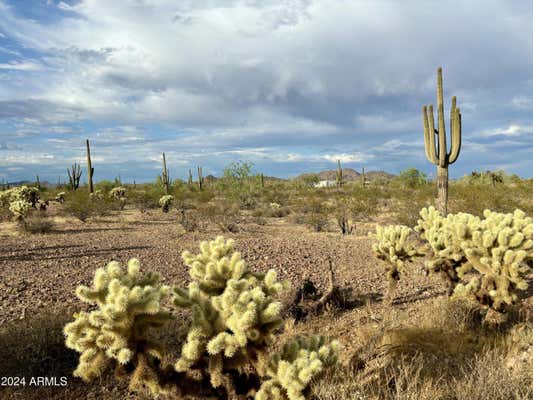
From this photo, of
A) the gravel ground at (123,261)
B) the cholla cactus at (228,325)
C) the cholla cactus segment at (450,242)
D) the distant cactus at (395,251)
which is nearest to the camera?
the cholla cactus at (228,325)

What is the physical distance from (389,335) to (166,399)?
294cm

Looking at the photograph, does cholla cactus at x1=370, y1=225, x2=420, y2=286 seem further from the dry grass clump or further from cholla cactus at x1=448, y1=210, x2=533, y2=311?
cholla cactus at x1=448, y1=210, x2=533, y2=311

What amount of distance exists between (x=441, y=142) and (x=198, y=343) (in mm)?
10873

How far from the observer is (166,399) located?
3.83 m

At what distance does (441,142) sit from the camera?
11.8 m

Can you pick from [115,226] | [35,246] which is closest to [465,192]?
[115,226]

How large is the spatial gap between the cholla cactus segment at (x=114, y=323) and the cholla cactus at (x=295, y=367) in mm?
921

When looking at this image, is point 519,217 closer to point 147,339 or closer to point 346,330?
point 346,330

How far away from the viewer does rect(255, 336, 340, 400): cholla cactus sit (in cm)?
301

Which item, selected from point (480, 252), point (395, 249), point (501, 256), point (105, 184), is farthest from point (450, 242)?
point (105, 184)

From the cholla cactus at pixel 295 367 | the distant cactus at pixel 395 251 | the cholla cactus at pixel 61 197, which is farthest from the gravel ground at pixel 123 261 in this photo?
the cholla cactus at pixel 61 197

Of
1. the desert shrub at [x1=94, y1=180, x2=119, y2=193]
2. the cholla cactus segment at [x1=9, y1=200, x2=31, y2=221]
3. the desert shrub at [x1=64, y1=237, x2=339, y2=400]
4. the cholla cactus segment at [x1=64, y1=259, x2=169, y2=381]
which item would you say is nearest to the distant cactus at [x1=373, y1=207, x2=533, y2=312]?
the desert shrub at [x1=64, y1=237, x2=339, y2=400]

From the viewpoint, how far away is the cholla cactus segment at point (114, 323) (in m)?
2.83

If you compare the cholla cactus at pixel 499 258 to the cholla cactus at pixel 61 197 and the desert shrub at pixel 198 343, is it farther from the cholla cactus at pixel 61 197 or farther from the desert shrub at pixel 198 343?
the cholla cactus at pixel 61 197
